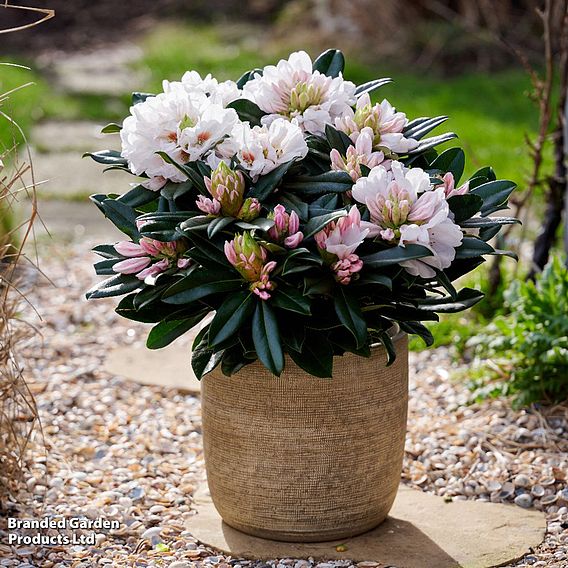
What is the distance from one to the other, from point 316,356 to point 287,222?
0.31 meters

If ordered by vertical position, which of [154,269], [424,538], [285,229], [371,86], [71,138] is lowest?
[424,538]

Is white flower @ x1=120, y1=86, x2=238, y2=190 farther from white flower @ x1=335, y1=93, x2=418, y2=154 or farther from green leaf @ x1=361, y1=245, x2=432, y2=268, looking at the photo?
green leaf @ x1=361, y1=245, x2=432, y2=268

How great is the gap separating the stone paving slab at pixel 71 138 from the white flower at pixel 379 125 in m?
4.31

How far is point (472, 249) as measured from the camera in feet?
7.18

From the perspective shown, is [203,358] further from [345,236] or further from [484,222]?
[484,222]

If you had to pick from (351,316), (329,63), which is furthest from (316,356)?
(329,63)

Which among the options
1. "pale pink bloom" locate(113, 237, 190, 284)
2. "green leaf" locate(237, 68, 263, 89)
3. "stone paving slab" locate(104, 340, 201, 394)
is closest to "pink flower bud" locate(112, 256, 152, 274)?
"pale pink bloom" locate(113, 237, 190, 284)

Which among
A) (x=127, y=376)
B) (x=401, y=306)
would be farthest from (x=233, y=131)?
(x=127, y=376)

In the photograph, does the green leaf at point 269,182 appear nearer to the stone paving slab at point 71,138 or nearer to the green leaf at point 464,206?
the green leaf at point 464,206

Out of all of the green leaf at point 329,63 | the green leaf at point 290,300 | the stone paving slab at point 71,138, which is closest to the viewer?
the green leaf at point 290,300

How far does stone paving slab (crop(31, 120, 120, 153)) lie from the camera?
21.6 ft

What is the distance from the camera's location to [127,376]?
12.1 feet

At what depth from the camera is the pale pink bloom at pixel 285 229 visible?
207 centimetres

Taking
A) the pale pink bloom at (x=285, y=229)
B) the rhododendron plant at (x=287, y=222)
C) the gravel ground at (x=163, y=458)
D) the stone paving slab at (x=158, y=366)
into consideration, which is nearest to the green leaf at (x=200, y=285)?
the rhododendron plant at (x=287, y=222)
